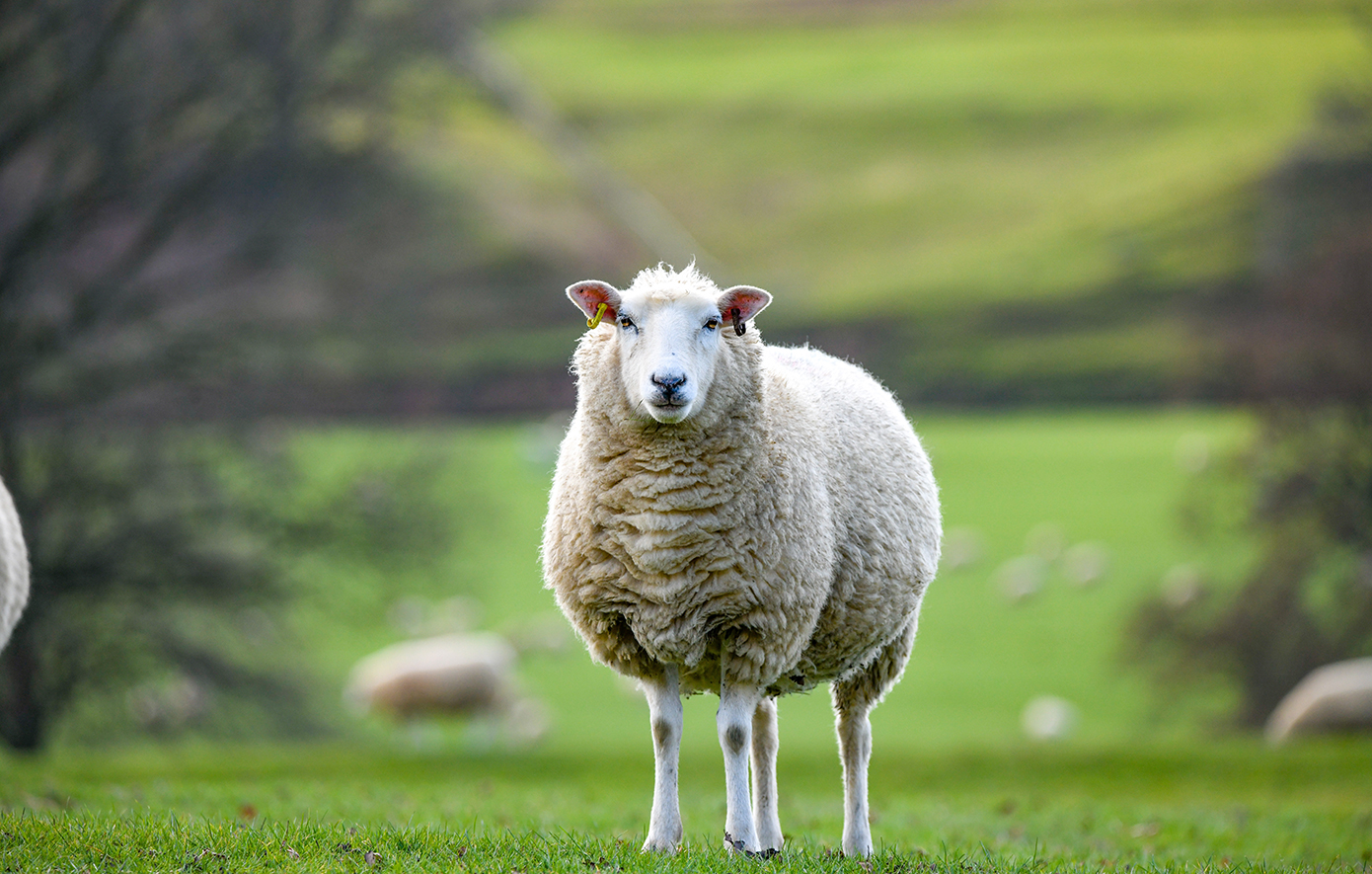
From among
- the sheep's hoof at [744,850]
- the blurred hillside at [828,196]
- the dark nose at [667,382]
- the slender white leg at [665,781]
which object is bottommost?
the sheep's hoof at [744,850]

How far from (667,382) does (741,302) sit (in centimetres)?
71

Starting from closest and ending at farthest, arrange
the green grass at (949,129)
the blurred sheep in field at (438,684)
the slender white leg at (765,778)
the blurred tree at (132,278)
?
the slender white leg at (765,778)
the blurred tree at (132,278)
the blurred sheep in field at (438,684)
the green grass at (949,129)

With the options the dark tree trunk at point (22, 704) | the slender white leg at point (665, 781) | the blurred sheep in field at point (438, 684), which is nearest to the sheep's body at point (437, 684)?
the blurred sheep in field at point (438, 684)

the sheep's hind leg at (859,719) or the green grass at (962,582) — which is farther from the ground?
the green grass at (962,582)

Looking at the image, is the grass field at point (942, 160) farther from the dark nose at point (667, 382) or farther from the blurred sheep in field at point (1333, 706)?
the dark nose at point (667, 382)

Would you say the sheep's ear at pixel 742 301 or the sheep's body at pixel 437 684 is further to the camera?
the sheep's body at pixel 437 684

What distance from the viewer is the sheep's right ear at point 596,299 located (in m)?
5.69

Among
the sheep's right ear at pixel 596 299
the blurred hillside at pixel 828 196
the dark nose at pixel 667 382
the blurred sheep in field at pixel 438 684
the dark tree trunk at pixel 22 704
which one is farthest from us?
the blurred hillside at pixel 828 196

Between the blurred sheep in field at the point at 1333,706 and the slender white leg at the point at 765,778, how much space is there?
1181 centimetres

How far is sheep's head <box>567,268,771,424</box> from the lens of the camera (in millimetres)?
5348

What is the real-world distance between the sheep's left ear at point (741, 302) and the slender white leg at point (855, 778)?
2.02m

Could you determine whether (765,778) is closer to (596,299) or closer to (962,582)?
(596,299)

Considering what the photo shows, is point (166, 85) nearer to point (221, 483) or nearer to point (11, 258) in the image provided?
point (11, 258)

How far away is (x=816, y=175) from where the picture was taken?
56.1m
